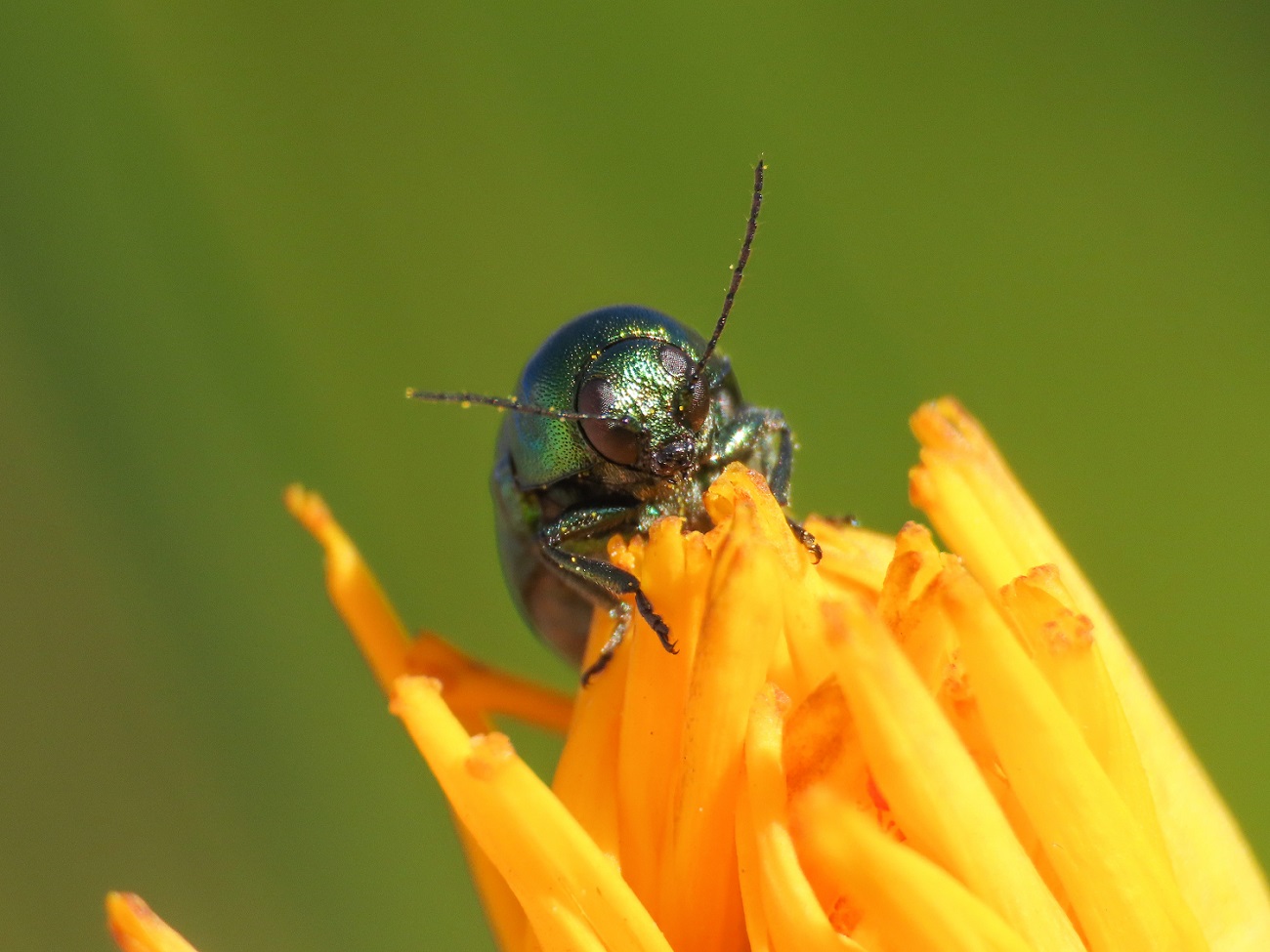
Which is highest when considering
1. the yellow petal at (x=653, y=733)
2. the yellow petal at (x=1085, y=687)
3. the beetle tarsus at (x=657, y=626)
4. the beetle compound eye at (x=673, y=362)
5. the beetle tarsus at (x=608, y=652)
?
the beetle compound eye at (x=673, y=362)

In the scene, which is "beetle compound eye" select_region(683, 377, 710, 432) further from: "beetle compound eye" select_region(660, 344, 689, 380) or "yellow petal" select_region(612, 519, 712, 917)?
"yellow petal" select_region(612, 519, 712, 917)

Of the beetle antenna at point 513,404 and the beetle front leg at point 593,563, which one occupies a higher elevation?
the beetle antenna at point 513,404

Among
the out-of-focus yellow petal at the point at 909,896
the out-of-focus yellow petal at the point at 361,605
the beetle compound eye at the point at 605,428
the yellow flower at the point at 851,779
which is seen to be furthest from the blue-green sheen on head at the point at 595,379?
the out-of-focus yellow petal at the point at 909,896

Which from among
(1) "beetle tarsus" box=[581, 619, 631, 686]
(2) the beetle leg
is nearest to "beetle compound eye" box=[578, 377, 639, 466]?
(2) the beetle leg

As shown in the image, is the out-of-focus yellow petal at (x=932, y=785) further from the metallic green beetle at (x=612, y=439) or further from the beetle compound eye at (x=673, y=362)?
the beetle compound eye at (x=673, y=362)

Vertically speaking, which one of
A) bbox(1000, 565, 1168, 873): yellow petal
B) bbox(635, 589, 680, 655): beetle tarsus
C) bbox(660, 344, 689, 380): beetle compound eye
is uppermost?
bbox(660, 344, 689, 380): beetle compound eye
